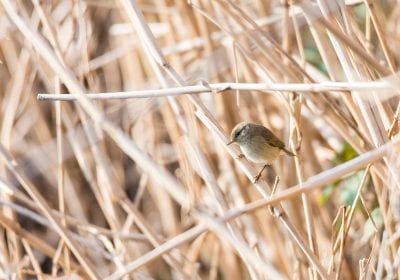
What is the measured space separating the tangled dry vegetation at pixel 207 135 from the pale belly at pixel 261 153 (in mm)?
81

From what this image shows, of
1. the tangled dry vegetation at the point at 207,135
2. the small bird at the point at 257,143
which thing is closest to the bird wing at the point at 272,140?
the small bird at the point at 257,143

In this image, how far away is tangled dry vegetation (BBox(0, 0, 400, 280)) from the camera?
1308 mm

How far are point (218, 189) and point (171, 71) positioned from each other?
264 millimetres

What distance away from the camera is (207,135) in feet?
8.29

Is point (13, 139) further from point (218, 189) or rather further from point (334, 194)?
point (218, 189)

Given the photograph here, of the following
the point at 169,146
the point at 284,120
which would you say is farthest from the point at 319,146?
the point at 169,146

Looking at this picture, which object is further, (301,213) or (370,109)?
(301,213)

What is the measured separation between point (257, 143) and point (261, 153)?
1.2 inches

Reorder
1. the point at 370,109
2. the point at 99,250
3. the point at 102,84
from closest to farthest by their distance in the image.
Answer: the point at 370,109
the point at 99,250
the point at 102,84

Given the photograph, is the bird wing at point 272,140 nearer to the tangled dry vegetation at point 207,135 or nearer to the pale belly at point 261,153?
the pale belly at point 261,153

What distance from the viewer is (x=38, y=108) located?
9.84 feet

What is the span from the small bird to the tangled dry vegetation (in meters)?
0.08

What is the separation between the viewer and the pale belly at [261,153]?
187 centimetres

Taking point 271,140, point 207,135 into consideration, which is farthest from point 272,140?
point 207,135
